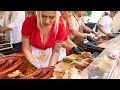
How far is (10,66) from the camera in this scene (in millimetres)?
1370

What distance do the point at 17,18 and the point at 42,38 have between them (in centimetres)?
18

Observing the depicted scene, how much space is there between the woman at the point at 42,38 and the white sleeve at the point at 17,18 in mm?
28

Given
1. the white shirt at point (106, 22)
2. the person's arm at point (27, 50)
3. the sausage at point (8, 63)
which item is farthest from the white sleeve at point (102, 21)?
the sausage at point (8, 63)

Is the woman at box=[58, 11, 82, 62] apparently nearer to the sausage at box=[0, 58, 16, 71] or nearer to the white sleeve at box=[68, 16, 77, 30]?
the white sleeve at box=[68, 16, 77, 30]

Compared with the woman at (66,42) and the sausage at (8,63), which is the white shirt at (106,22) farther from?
Answer: the sausage at (8,63)

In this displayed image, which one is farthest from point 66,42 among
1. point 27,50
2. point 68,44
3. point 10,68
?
point 10,68

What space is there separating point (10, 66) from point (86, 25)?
0.51 m

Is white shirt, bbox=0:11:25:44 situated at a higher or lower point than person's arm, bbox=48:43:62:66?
higher

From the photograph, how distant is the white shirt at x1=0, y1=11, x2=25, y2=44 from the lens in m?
1.34

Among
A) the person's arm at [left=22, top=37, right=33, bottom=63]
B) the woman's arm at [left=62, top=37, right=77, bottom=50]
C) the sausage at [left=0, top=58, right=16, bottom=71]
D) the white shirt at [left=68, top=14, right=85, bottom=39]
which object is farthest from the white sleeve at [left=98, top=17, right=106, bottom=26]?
the sausage at [left=0, top=58, right=16, bottom=71]

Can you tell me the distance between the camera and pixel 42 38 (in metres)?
1.39

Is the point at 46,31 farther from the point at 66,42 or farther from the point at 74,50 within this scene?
the point at 74,50
